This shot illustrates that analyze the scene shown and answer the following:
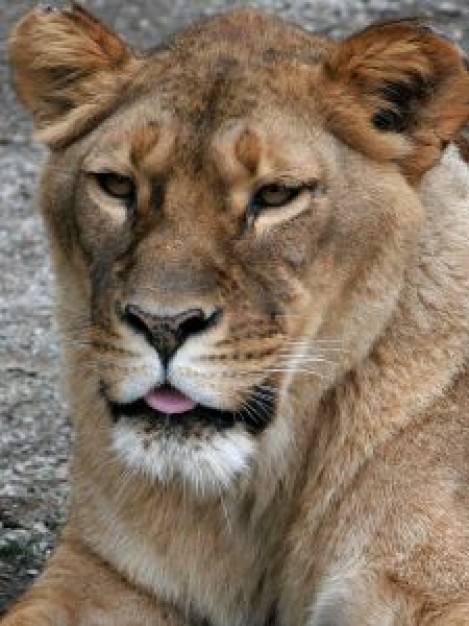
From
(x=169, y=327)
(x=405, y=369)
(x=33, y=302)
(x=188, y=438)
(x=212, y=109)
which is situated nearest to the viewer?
(x=169, y=327)

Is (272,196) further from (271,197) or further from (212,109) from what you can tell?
(212,109)

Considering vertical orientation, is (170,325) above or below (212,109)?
below

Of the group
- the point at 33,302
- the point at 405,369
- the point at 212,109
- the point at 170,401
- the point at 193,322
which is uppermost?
the point at 212,109

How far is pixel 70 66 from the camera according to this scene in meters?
4.00

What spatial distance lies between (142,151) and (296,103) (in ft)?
1.00

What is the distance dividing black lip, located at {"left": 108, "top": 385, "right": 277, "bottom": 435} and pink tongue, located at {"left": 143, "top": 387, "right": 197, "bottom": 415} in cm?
2

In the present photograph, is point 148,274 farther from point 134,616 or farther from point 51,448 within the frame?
point 51,448

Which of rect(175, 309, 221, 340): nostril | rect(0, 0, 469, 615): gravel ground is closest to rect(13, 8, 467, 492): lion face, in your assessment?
rect(175, 309, 221, 340): nostril

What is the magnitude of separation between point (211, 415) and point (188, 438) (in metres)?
0.05

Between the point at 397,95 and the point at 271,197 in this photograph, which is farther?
the point at 397,95

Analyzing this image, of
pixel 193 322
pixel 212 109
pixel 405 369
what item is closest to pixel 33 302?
pixel 405 369

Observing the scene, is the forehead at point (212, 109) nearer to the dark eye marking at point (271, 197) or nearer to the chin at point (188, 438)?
the dark eye marking at point (271, 197)

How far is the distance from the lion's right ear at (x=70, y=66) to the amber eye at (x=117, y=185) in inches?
7.4

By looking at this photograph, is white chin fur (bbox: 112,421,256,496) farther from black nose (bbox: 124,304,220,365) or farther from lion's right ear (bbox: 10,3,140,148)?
lion's right ear (bbox: 10,3,140,148)
